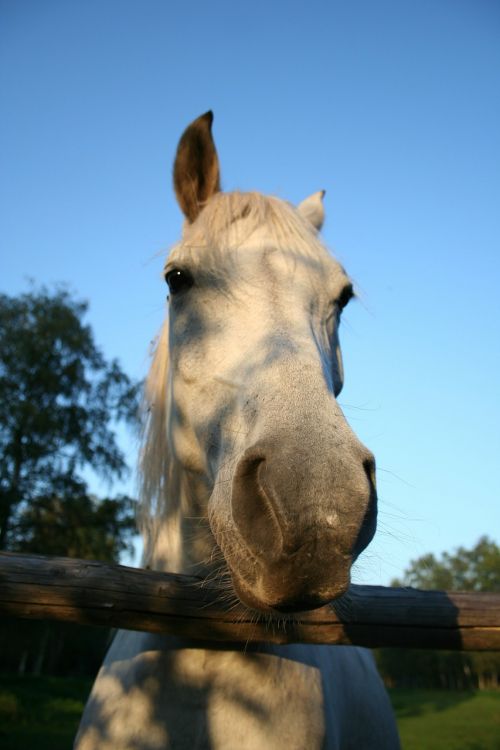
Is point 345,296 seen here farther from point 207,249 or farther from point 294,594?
point 294,594

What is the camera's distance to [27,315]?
16.1 metres

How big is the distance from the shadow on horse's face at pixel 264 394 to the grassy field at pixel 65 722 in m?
9.20

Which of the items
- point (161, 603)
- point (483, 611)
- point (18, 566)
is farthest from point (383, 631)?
point (18, 566)

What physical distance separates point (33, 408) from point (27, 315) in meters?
3.33

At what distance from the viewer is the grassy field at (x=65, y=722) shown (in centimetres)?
977

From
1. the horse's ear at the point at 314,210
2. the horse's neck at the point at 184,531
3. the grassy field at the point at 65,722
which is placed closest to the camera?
the horse's neck at the point at 184,531

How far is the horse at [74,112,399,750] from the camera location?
1232 mm

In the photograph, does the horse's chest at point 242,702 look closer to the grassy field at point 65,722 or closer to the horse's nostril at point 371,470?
the horse's nostril at point 371,470

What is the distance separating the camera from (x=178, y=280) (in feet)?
7.27

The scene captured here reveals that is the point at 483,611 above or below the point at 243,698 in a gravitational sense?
above

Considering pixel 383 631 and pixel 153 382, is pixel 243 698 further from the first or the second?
pixel 153 382

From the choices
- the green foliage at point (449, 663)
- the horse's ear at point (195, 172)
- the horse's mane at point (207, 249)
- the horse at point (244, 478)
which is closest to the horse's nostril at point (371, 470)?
the horse at point (244, 478)

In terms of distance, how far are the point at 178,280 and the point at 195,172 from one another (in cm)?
78

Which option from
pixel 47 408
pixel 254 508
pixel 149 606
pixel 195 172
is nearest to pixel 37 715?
pixel 47 408
